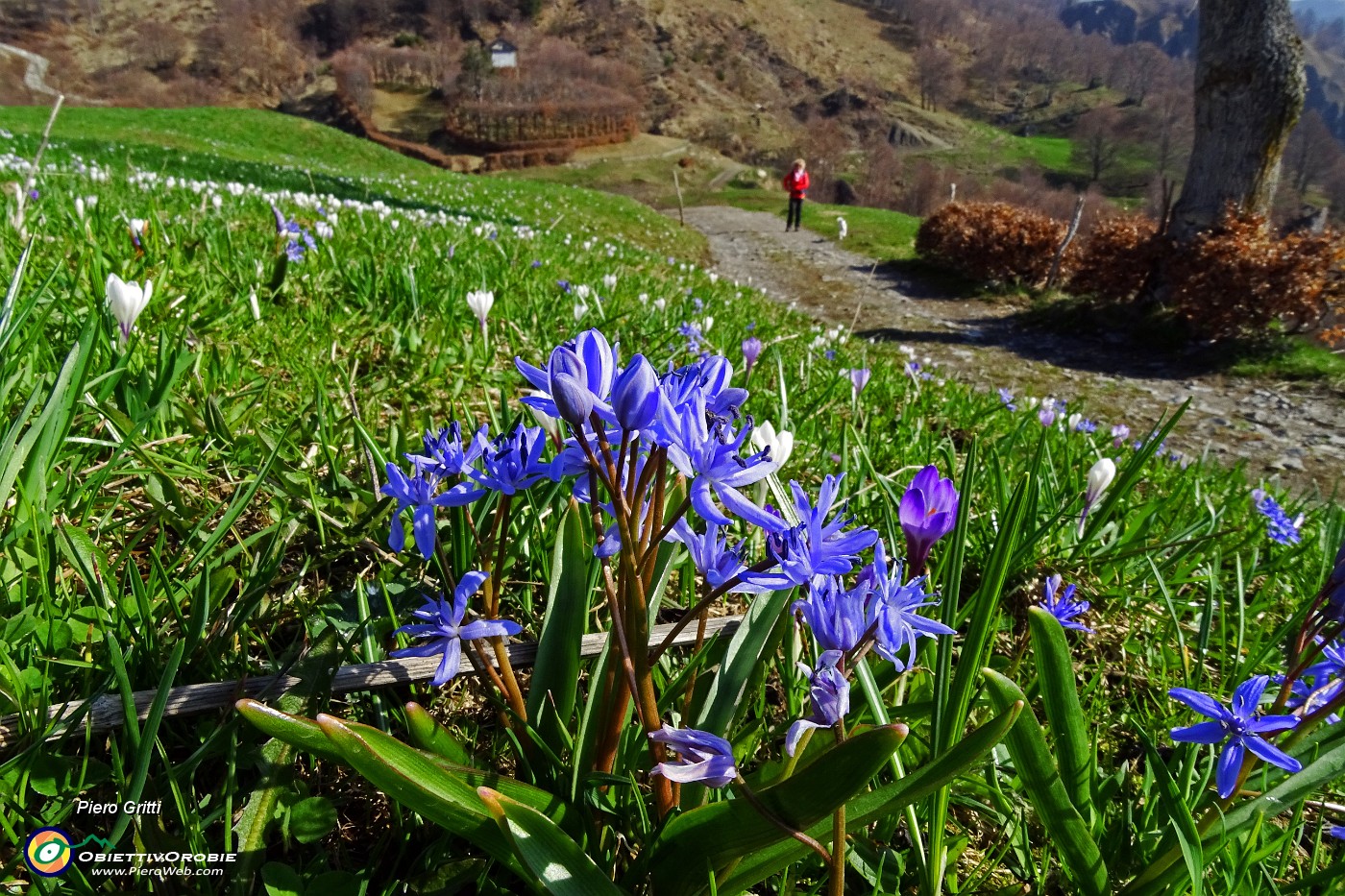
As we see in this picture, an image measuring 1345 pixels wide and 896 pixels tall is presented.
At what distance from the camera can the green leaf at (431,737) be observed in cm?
81

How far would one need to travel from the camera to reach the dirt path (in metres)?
6.56

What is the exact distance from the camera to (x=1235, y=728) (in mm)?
898

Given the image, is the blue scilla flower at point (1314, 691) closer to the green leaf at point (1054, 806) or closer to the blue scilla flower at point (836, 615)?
the green leaf at point (1054, 806)

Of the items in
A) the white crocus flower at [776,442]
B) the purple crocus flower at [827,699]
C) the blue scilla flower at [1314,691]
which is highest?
the white crocus flower at [776,442]

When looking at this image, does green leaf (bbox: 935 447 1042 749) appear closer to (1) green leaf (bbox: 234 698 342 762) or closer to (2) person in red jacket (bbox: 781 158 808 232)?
(1) green leaf (bbox: 234 698 342 762)

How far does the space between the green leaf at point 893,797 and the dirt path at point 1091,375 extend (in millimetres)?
2192

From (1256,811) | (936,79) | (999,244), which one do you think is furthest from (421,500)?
(936,79)

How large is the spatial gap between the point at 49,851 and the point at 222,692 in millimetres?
252

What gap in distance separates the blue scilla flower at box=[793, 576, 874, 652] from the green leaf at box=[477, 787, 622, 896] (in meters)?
0.35

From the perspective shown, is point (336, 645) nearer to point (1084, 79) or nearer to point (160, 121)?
point (160, 121)

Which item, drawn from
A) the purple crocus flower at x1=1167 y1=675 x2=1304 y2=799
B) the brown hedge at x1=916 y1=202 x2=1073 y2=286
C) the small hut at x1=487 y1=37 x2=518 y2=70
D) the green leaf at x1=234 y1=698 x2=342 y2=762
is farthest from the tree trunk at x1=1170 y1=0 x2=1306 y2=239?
the small hut at x1=487 y1=37 x2=518 y2=70

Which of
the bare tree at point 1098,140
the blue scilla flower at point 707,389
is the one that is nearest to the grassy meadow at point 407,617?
the blue scilla flower at point 707,389

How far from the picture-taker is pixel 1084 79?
13200 centimetres

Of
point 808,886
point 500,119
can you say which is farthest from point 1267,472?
point 500,119
